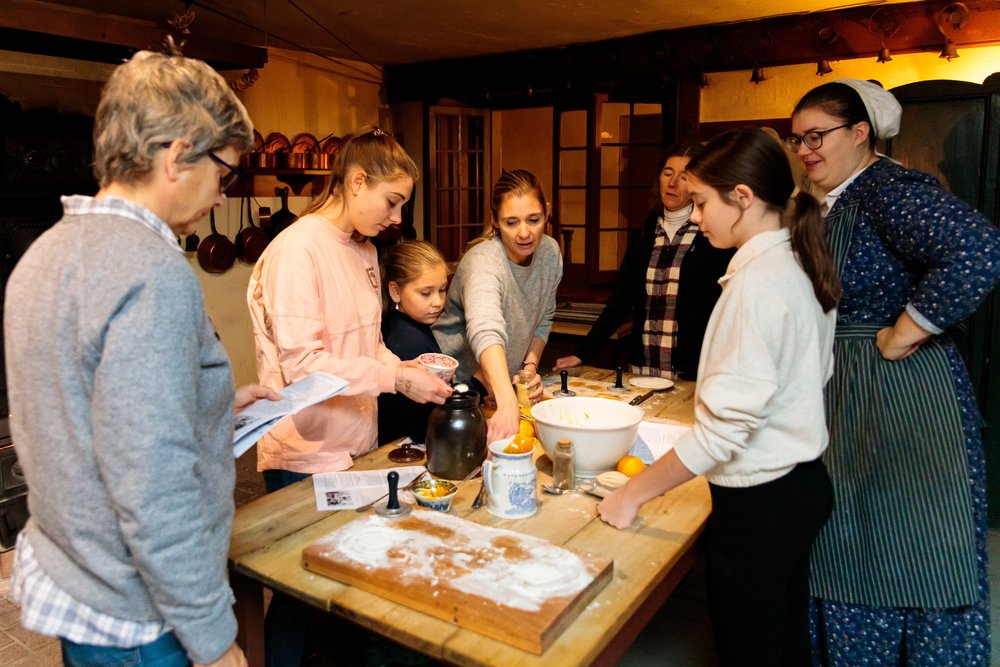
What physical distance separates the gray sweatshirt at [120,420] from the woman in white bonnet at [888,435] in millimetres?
1494

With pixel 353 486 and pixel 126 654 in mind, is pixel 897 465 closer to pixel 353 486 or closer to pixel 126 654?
pixel 353 486

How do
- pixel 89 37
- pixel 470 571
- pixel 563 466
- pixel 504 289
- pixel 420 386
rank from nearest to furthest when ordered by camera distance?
pixel 470 571, pixel 563 466, pixel 420 386, pixel 504 289, pixel 89 37

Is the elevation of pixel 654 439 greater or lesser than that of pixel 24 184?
lesser

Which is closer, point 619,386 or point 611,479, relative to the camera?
point 611,479

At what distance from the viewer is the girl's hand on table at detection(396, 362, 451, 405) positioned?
185 centimetres

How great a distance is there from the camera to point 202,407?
1049 millimetres

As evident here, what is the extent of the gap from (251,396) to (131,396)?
2.06 feet

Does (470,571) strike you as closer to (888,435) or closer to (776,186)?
(776,186)

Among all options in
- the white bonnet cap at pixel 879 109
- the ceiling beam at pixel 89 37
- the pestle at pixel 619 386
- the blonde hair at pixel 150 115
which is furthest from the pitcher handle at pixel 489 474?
the ceiling beam at pixel 89 37

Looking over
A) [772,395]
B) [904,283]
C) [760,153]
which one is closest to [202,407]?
[772,395]

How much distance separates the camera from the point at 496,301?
7.36 ft

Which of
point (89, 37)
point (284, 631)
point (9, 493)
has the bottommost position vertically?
point (9, 493)

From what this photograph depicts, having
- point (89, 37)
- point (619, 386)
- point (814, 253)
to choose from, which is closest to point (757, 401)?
point (814, 253)

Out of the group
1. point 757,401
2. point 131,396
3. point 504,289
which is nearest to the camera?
point 131,396
